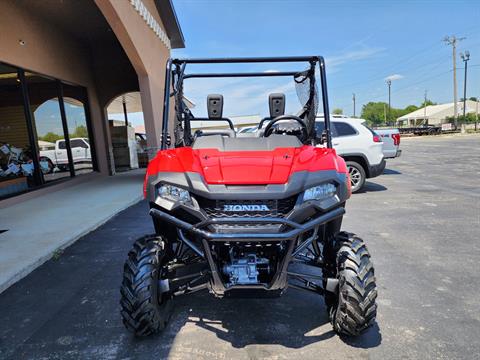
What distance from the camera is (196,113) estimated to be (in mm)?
3520

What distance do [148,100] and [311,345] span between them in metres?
8.01

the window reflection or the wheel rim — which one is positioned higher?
the window reflection

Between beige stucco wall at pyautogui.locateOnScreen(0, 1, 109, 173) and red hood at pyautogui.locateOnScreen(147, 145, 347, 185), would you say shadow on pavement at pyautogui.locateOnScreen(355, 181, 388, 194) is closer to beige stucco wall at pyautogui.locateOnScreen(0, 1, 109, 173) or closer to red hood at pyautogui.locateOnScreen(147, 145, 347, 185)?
red hood at pyautogui.locateOnScreen(147, 145, 347, 185)

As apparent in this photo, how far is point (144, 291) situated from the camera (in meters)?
2.20

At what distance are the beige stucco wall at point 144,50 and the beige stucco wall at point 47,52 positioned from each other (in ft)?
8.17

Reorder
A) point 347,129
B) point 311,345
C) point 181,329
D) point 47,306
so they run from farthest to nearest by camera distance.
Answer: point 347,129 < point 47,306 < point 181,329 < point 311,345

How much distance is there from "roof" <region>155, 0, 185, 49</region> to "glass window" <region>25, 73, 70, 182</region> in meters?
4.08

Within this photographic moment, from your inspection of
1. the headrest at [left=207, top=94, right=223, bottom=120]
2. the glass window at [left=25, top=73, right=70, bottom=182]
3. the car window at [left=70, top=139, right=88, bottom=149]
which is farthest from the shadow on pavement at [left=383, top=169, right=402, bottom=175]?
the car window at [left=70, top=139, right=88, bottom=149]

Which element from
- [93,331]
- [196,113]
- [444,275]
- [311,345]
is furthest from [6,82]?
[444,275]

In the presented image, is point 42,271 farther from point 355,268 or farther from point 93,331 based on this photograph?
point 355,268

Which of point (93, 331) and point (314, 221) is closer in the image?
point (314, 221)

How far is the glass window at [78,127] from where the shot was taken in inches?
424

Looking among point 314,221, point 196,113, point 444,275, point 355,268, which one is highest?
point 196,113

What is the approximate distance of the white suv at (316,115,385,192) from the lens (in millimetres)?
7387
